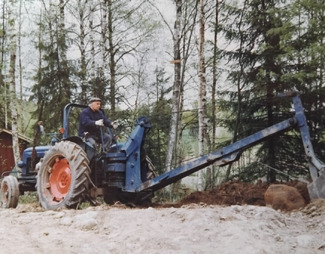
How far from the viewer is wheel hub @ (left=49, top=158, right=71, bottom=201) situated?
7305 mm

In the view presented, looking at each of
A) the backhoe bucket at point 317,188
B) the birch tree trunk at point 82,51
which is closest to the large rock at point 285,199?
the backhoe bucket at point 317,188

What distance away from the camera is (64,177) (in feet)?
24.3

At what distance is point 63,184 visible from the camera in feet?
24.3

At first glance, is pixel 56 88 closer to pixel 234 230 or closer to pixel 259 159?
pixel 259 159

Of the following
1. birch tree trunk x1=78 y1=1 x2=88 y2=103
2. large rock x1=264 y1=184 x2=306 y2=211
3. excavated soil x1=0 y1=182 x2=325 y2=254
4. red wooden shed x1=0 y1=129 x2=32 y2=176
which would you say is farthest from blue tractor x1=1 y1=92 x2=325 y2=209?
red wooden shed x1=0 y1=129 x2=32 y2=176

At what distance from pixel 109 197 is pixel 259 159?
4.99m

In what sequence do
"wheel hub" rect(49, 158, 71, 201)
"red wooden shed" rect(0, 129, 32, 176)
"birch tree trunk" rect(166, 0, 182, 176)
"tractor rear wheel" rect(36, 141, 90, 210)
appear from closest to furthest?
1. "tractor rear wheel" rect(36, 141, 90, 210)
2. "wheel hub" rect(49, 158, 71, 201)
3. "birch tree trunk" rect(166, 0, 182, 176)
4. "red wooden shed" rect(0, 129, 32, 176)

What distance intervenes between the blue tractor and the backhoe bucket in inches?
33.9

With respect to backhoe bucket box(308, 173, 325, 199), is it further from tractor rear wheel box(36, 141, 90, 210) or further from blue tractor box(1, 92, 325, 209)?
tractor rear wheel box(36, 141, 90, 210)

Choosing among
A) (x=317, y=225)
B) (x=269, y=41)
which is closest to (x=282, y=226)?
(x=317, y=225)

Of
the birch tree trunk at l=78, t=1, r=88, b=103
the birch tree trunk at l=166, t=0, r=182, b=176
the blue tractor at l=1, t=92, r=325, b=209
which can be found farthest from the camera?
the birch tree trunk at l=78, t=1, r=88, b=103

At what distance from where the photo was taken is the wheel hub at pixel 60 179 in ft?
24.0

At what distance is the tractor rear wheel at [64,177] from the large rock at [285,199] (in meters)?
2.87

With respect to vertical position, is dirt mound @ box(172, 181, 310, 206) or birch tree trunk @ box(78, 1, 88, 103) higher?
birch tree trunk @ box(78, 1, 88, 103)
